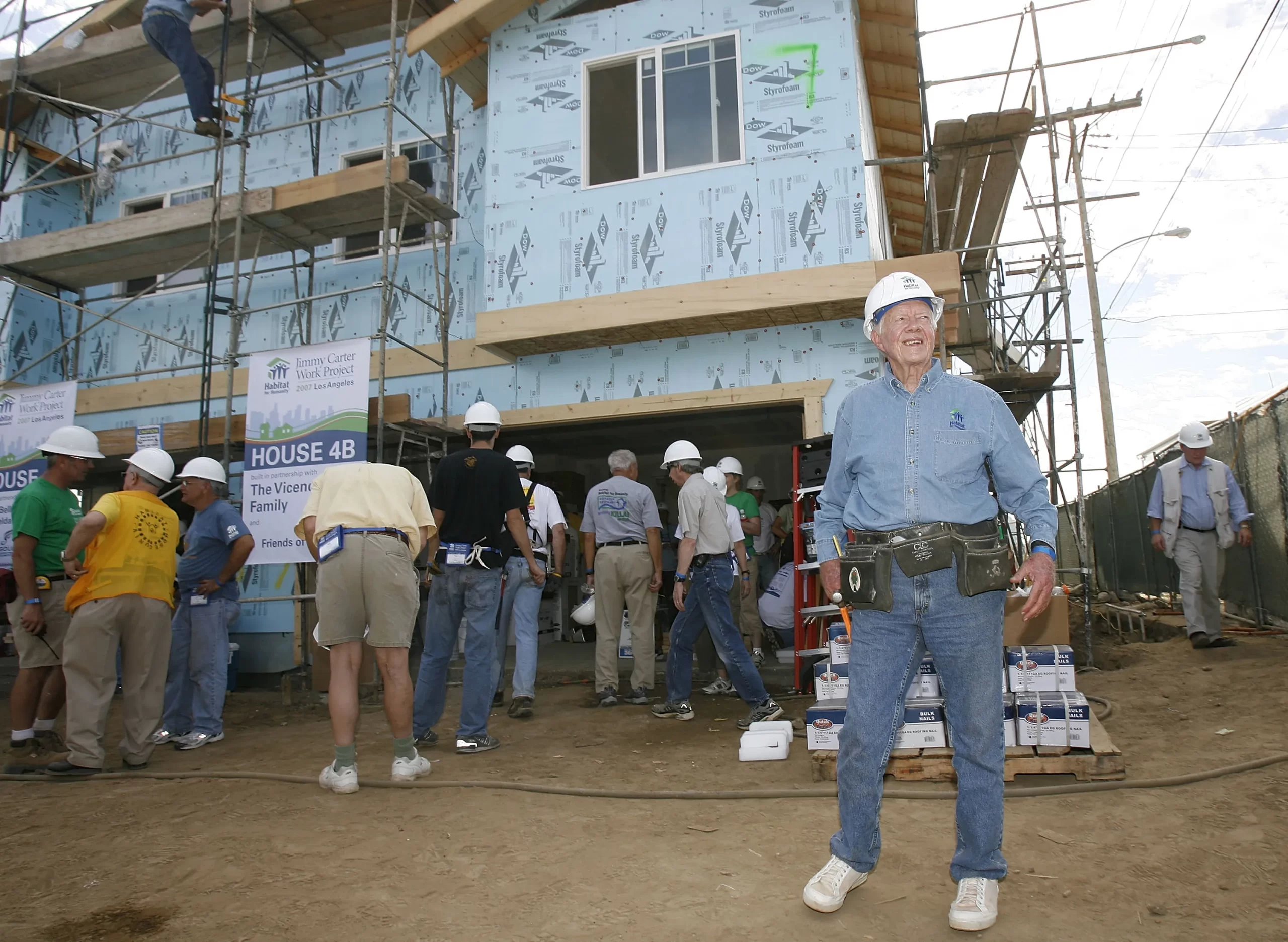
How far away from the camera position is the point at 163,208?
11102 mm

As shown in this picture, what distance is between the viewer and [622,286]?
8.78 metres

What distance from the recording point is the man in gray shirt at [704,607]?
5809mm

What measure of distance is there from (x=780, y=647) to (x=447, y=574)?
459 cm

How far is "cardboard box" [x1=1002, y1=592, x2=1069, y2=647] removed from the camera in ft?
19.6

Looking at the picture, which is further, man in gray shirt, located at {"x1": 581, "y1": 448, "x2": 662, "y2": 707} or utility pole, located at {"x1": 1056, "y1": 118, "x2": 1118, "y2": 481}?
utility pole, located at {"x1": 1056, "y1": 118, "x2": 1118, "y2": 481}

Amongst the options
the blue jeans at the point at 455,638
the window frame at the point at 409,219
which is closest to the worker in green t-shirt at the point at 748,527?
the blue jeans at the point at 455,638

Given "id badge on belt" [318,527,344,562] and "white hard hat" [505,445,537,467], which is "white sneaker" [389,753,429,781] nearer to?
"id badge on belt" [318,527,344,562]

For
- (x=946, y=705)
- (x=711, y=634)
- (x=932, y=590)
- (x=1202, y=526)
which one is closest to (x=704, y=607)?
(x=711, y=634)

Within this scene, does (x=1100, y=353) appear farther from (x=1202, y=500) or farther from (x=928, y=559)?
(x=928, y=559)

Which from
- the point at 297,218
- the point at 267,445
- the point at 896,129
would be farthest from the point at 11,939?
the point at 896,129

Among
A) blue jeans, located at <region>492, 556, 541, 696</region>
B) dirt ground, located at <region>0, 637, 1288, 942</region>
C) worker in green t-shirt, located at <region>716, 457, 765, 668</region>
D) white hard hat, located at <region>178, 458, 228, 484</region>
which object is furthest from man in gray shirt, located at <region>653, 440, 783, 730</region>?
white hard hat, located at <region>178, 458, 228, 484</region>

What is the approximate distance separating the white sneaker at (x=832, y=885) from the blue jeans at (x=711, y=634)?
2.94 metres

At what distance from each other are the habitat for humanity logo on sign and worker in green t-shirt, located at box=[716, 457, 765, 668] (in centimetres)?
431

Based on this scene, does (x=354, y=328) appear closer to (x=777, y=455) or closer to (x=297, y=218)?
(x=297, y=218)
